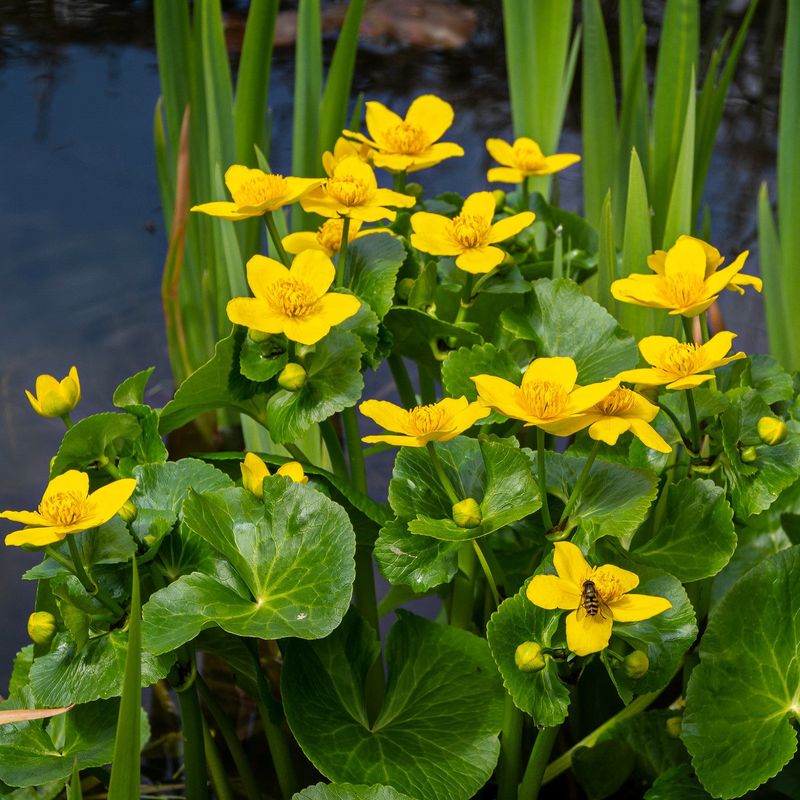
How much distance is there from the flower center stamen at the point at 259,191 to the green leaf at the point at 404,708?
364 mm

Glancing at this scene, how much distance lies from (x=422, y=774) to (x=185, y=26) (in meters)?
1.15

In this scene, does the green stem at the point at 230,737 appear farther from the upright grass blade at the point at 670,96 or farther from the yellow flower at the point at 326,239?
the upright grass blade at the point at 670,96

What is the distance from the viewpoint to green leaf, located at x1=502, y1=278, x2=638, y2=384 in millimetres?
947

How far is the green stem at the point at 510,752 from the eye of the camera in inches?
34.4

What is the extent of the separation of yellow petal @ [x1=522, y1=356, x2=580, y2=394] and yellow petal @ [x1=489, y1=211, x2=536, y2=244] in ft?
0.64

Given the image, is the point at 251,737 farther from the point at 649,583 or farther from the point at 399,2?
the point at 399,2

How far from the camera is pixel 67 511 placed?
70cm

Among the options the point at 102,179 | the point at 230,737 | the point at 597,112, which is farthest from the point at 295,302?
the point at 102,179

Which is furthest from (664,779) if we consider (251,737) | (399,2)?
(399,2)

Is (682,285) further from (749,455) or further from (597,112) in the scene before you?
(597,112)

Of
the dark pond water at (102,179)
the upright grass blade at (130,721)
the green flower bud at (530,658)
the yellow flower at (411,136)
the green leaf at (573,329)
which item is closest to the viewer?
the upright grass blade at (130,721)

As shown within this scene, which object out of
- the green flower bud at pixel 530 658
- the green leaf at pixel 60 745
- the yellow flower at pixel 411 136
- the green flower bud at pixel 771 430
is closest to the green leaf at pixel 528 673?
the green flower bud at pixel 530 658

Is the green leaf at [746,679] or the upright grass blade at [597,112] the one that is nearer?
the green leaf at [746,679]

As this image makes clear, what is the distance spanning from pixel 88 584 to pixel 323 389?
24 cm
